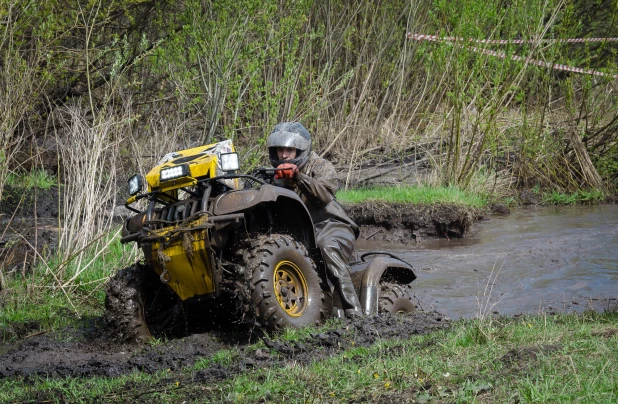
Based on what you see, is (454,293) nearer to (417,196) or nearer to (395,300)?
(395,300)

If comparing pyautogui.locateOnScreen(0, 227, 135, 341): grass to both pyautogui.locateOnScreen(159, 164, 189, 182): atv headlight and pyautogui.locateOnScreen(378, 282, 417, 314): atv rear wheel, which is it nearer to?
pyautogui.locateOnScreen(159, 164, 189, 182): atv headlight

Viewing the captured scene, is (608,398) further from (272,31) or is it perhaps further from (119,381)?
(272,31)

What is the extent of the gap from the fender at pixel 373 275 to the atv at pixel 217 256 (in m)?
0.02

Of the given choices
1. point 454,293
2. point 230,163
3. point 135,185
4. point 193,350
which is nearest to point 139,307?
point 193,350

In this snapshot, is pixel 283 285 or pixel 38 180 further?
pixel 38 180

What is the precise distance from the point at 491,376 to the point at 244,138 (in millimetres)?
9720

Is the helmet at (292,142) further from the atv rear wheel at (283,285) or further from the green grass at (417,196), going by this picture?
the green grass at (417,196)

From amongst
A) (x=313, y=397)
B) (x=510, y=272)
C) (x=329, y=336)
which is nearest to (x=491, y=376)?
(x=313, y=397)

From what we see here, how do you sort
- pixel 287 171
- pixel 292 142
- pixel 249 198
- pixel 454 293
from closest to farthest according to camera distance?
1. pixel 249 198
2. pixel 287 171
3. pixel 292 142
4. pixel 454 293

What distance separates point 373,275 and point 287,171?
1344 millimetres

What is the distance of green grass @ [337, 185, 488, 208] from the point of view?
14.6 m

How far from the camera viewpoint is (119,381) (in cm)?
575

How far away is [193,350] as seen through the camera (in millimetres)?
7000

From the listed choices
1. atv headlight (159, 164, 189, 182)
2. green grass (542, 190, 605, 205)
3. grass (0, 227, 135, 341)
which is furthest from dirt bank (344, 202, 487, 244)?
atv headlight (159, 164, 189, 182)
